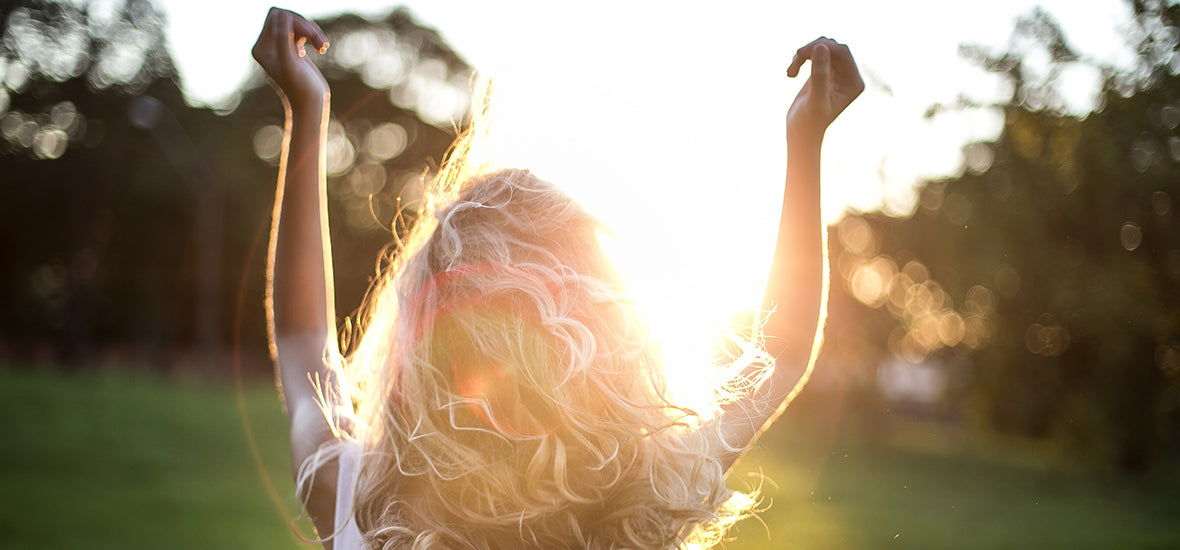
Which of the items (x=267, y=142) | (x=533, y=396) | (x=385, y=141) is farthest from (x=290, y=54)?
(x=267, y=142)

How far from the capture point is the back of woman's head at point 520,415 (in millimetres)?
1347

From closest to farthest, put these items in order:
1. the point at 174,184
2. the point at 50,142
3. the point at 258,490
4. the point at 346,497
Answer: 1. the point at 346,497
2. the point at 258,490
3. the point at 50,142
4. the point at 174,184

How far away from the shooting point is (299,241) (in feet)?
5.44

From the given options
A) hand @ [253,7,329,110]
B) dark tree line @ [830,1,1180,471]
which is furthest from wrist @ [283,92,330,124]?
dark tree line @ [830,1,1180,471]

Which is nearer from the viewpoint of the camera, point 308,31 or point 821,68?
point 821,68

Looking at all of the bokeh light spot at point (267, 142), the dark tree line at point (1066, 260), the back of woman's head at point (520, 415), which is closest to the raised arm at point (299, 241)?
the back of woman's head at point (520, 415)

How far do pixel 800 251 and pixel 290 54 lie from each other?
39.6 inches

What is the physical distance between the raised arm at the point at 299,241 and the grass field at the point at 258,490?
17.9 ft

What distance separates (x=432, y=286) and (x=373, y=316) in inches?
11.3

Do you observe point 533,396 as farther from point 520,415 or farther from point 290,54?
point 290,54

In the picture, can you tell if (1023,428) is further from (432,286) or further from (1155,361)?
(432,286)

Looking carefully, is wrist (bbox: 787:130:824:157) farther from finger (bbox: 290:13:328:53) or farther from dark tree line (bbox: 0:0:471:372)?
dark tree line (bbox: 0:0:471:372)

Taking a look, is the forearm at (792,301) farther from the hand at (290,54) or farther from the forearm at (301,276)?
the hand at (290,54)

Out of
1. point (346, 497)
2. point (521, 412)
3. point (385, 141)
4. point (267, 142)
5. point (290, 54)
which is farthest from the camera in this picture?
point (385, 141)
